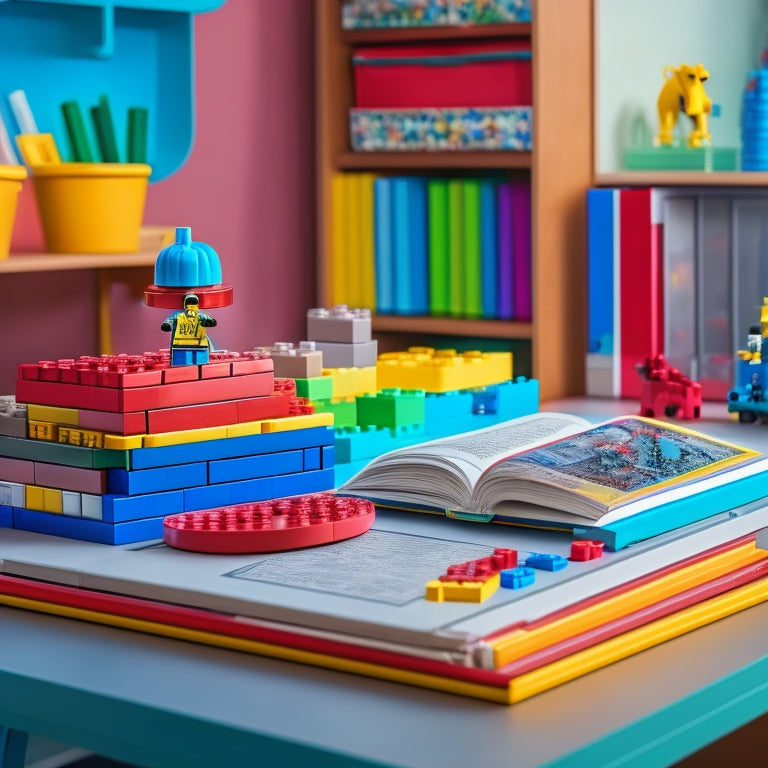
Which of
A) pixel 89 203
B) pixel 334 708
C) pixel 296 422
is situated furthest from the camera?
pixel 89 203

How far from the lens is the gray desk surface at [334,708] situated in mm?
850

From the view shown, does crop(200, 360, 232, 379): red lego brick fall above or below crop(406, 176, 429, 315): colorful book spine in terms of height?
below

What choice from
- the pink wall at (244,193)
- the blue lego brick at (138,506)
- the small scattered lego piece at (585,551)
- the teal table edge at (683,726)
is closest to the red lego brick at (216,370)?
the blue lego brick at (138,506)

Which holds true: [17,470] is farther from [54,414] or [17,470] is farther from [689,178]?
[689,178]

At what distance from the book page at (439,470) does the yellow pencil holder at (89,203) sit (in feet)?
2.90

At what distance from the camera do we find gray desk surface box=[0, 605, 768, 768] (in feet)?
2.79

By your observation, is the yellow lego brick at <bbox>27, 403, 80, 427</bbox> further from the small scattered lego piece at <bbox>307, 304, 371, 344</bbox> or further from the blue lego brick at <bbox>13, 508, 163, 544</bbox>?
the small scattered lego piece at <bbox>307, 304, 371, 344</bbox>

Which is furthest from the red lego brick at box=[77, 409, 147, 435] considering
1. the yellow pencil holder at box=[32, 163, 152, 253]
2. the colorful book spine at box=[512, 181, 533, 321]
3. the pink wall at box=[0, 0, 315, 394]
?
the colorful book spine at box=[512, 181, 533, 321]

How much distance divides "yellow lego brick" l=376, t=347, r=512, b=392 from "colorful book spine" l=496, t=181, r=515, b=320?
450 mm

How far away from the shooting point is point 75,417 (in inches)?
49.4

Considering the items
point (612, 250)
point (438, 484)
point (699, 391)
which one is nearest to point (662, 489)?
point (438, 484)

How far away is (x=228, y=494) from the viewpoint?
130 cm

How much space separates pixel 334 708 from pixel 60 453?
1.48 ft

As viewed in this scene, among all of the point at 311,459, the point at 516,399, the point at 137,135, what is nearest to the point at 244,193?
the point at 137,135
